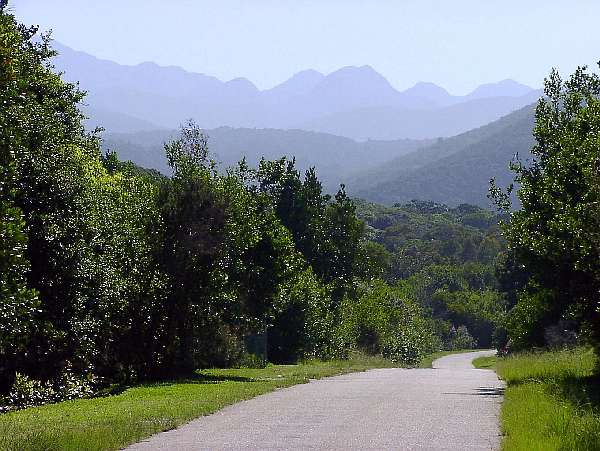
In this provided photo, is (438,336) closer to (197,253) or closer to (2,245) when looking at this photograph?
(197,253)

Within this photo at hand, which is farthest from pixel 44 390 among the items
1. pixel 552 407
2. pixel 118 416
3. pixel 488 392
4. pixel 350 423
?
pixel 552 407

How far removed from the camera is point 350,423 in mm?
17234

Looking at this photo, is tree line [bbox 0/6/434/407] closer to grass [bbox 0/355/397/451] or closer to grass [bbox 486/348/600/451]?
grass [bbox 0/355/397/451]

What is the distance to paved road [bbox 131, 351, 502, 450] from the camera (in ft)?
47.8

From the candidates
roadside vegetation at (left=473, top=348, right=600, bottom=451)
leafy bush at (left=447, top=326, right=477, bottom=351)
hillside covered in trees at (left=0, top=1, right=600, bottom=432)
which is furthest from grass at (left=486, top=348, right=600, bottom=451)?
leafy bush at (left=447, top=326, right=477, bottom=351)

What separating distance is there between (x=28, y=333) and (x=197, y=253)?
845cm

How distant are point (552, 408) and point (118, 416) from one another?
888cm

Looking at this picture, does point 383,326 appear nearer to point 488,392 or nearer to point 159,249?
point 159,249

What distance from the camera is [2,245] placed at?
17.7 m

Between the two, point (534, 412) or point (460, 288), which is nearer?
point (534, 412)

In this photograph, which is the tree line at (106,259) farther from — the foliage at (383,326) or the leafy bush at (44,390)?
the foliage at (383,326)

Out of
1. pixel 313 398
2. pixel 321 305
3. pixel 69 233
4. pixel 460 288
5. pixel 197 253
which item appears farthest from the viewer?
pixel 460 288

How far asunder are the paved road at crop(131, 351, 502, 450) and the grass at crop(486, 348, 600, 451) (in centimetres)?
45

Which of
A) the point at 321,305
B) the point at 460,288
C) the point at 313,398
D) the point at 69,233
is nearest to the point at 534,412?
the point at 313,398
